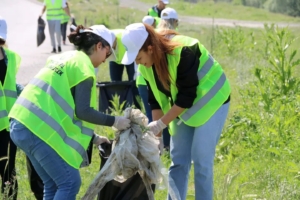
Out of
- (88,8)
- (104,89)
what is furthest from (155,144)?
(88,8)

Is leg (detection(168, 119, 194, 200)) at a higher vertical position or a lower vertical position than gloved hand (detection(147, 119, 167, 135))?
lower

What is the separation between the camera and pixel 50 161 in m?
4.16

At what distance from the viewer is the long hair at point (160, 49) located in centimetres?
437

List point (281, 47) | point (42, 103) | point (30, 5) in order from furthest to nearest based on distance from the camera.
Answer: point (30, 5) < point (281, 47) < point (42, 103)

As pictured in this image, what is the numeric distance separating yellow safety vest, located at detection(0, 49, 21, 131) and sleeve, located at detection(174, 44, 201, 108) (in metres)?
1.27

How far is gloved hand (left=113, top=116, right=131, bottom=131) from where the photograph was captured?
4.39 meters

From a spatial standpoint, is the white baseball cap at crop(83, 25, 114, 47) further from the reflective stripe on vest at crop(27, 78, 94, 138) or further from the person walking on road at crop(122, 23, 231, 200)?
the reflective stripe on vest at crop(27, 78, 94, 138)

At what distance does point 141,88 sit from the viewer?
7223 mm

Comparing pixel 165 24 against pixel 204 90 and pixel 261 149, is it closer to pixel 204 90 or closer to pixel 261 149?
pixel 204 90

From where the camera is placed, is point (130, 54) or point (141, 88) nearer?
point (130, 54)

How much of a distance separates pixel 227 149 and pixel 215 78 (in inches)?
86.9

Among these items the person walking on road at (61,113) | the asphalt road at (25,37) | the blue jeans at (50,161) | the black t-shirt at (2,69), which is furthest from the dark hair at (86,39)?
the asphalt road at (25,37)

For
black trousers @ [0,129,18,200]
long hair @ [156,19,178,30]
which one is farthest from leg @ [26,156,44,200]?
long hair @ [156,19,178,30]

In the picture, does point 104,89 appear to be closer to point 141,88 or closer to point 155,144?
point 141,88
